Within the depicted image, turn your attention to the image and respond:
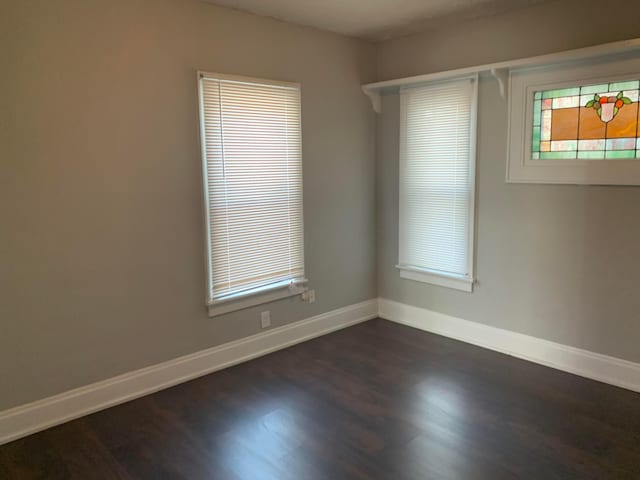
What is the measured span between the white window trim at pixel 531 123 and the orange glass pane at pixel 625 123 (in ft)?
0.55

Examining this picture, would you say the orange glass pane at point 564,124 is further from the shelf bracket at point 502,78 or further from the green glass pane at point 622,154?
the shelf bracket at point 502,78

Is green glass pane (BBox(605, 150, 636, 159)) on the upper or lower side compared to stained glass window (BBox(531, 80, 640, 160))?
lower

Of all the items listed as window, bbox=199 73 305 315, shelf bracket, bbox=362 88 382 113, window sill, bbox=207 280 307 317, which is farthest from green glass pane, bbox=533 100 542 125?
window sill, bbox=207 280 307 317

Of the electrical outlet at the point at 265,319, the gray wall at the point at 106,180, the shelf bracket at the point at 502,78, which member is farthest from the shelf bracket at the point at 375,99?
the electrical outlet at the point at 265,319

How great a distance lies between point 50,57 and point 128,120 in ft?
1.63

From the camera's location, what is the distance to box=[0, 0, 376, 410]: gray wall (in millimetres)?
2512

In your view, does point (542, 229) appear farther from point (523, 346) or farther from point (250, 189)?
point (250, 189)

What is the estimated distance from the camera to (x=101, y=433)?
8.61 feet

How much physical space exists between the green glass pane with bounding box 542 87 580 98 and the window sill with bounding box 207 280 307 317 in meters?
2.25

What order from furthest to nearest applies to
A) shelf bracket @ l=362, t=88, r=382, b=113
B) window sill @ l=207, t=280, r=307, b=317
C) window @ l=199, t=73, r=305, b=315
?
shelf bracket @ l=362, t=88, r=382, b=113 < window sill @ l=207, t=280, r=307, b=317 < window @ l=199, t=73, r=305, b=315

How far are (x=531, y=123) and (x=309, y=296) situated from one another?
214cm

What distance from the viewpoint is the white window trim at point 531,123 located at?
2.89m

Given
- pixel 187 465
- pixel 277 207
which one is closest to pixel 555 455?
pixel 187 465

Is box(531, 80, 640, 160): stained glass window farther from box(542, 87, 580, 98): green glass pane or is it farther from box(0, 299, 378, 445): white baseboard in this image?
box(0, 299, 378, 445): white baseboard
